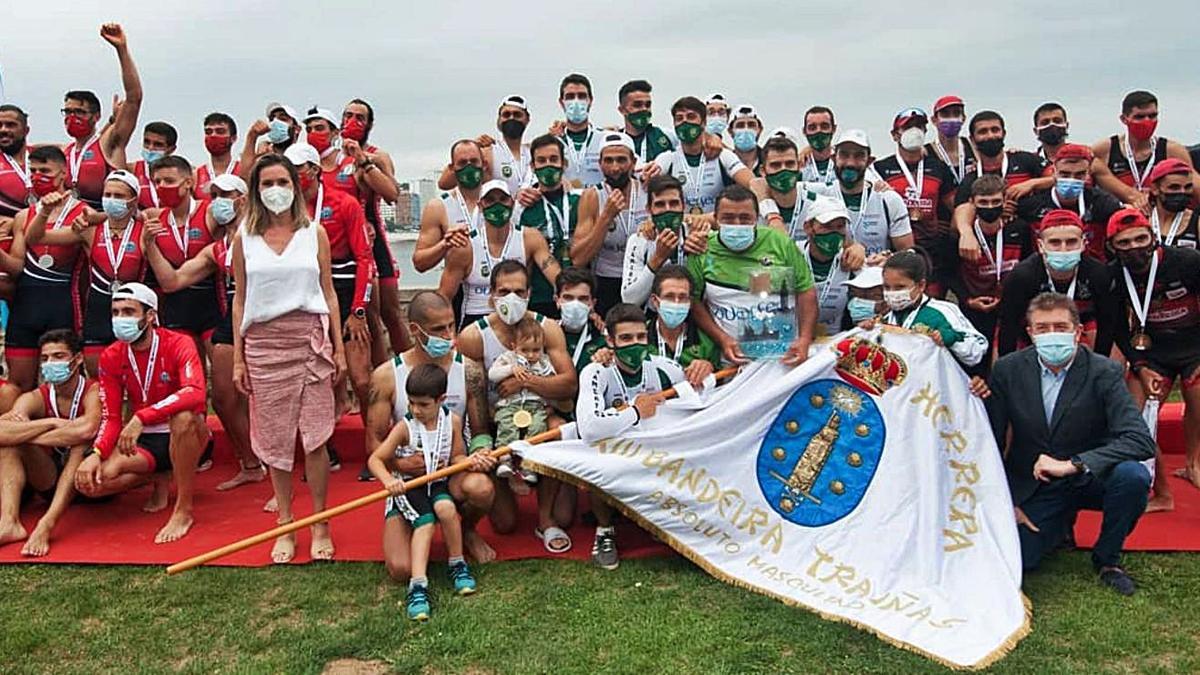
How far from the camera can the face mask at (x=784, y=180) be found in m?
6.24

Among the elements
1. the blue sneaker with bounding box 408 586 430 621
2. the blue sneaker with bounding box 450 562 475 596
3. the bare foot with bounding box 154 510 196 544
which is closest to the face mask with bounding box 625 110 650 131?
the blue sneaker with bounding box 450 562 475 596

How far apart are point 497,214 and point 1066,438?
3652 millimetres

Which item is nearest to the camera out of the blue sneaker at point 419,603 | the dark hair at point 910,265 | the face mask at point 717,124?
the blue sneaker at point 419,603

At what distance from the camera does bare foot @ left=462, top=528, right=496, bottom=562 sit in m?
5.31

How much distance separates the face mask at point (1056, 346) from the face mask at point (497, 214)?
3306mm

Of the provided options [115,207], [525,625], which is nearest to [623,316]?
[525,625]

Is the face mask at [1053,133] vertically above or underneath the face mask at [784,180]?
above

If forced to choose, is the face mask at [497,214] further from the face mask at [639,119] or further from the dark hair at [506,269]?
the face mask at [639,119]

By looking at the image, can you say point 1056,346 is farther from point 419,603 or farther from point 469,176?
point 469,176

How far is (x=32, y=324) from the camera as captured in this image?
663cm

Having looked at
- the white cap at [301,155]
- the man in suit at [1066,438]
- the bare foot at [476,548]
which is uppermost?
the white cap at [301,155]

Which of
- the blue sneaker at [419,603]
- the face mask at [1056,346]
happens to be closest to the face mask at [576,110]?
the face mask at [1056,346]

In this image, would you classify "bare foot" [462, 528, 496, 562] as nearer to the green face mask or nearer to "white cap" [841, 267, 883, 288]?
the green face mask

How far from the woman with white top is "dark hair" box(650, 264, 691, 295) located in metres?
1.96
